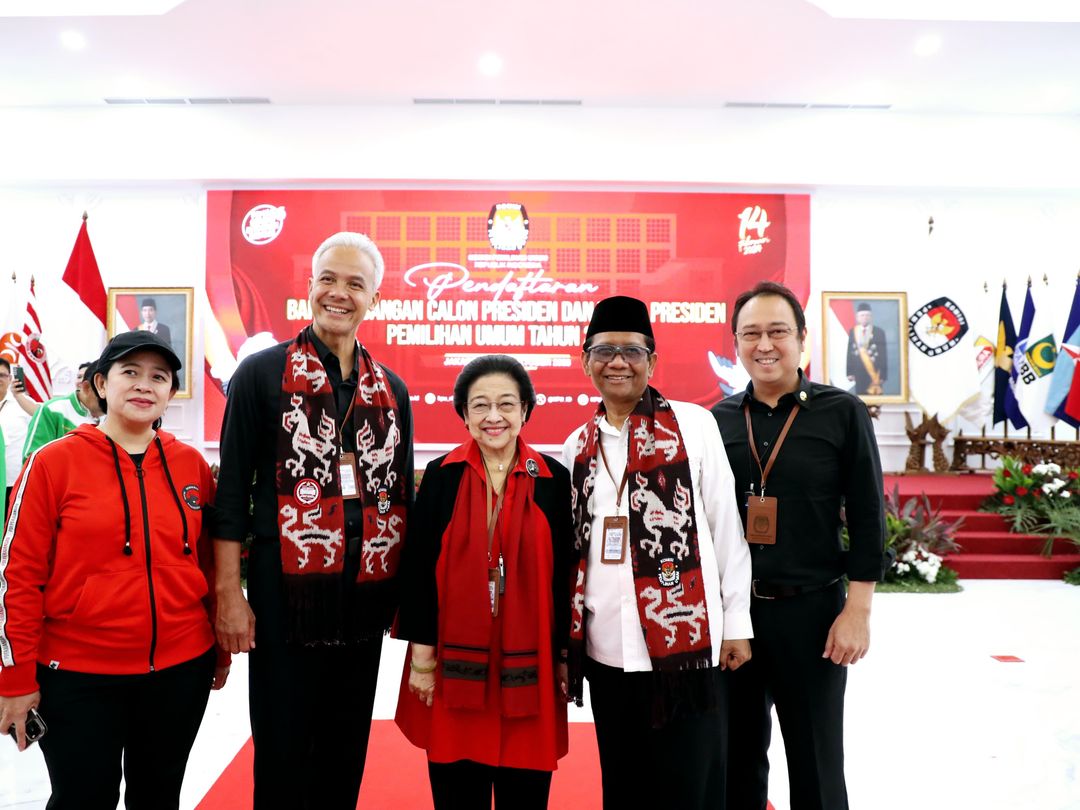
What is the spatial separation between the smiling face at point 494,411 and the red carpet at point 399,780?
1.33 metres

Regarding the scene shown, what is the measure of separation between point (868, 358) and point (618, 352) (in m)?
6.87

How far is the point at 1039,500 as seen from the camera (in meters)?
5.94

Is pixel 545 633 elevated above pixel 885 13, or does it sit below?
below

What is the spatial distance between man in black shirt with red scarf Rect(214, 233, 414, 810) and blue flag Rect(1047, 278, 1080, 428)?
7.51 metres

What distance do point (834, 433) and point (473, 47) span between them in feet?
19.0

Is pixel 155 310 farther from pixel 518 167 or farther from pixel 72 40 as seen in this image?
pixel 518 167

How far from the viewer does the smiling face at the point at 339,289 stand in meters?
1.70

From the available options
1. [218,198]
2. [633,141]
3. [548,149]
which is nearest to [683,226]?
[633,141]

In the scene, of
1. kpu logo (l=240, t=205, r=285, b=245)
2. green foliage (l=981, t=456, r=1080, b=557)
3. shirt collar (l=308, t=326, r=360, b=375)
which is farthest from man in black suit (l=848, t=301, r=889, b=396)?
shirt collar (l=308, t=326, r=360, b=375)

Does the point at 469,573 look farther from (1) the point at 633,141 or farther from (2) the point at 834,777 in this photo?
(1) the point at 633,141

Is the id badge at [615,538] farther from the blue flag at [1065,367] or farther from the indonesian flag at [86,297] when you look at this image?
the indonesian flag at [86,297]

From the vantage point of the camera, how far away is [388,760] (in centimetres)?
252

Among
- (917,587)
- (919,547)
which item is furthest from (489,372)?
(919,547)

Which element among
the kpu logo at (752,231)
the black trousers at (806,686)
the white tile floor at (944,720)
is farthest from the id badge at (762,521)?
the kpu logo at (752,231)
